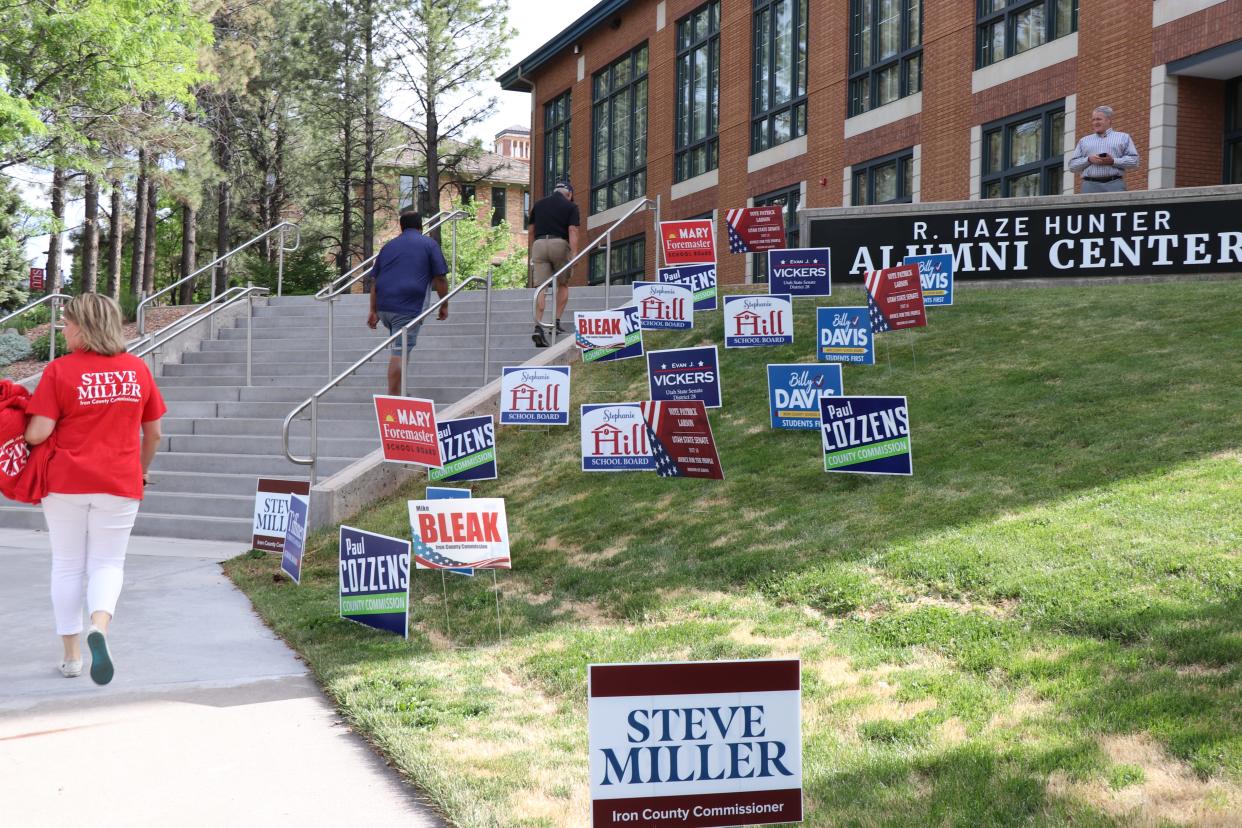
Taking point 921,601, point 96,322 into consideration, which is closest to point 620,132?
point 921,601

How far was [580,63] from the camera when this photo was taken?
33.6m

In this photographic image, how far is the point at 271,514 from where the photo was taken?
9.02m

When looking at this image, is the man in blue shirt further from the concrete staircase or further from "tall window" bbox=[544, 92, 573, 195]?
"tall window" bbox=[544, 92, 573, 195]

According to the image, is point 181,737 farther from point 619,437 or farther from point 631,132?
point 631,132

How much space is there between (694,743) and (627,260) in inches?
1087

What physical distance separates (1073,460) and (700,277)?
283 inches

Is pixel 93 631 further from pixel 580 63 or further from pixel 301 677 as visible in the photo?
pixel 580 63

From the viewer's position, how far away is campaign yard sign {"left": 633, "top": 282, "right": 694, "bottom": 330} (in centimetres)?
1349

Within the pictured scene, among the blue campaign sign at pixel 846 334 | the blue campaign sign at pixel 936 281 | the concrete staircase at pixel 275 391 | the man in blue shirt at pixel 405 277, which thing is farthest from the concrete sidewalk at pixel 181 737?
the blue campaign sign at pixel 936 281

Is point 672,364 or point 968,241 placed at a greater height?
point 968,241

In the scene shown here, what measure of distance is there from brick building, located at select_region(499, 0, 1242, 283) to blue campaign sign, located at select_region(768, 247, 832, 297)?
235 inches

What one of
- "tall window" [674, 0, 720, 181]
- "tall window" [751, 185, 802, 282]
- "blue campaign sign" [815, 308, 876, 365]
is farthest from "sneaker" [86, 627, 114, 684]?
"tall window" [674, 0, 720, 181]

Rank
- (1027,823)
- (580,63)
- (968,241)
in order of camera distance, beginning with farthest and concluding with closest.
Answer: (580,63), (968,241), (1027,823)

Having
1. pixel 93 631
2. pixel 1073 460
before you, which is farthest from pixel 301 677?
pixel 1073 460
